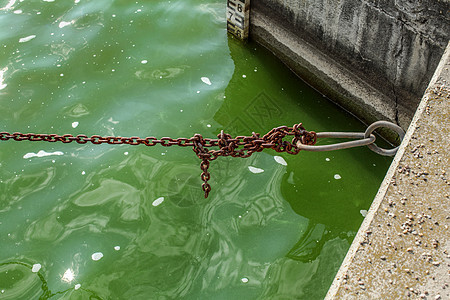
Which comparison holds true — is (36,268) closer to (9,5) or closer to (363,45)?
(363,45)

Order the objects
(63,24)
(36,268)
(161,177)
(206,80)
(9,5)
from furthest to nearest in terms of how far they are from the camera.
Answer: (9,5), (63,24), (206,80), (161,177), (36,268)

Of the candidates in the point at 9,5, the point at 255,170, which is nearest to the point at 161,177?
the point at 255,170

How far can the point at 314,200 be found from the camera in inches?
212

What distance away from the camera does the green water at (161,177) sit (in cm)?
481

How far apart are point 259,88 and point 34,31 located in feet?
12.9

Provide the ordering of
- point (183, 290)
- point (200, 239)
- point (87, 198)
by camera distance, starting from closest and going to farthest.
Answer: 1. point (183, 290)
2. point (200, 239)
3. point (87, 198)

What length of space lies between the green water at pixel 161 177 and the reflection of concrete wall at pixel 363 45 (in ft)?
1.16

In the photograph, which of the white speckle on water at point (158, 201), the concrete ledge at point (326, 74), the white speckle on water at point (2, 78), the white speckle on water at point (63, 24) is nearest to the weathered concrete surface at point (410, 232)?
the concrete ledge at point (326, 74)

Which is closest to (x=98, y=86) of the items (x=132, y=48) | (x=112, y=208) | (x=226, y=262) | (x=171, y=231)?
(x=132, y=48)

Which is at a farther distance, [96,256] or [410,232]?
[96,256]

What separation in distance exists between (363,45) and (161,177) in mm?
2887

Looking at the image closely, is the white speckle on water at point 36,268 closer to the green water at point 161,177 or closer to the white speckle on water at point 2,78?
the green water at point 161,177

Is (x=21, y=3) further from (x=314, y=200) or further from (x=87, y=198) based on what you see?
(x=314, y=200)

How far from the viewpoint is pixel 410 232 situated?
115 inches
